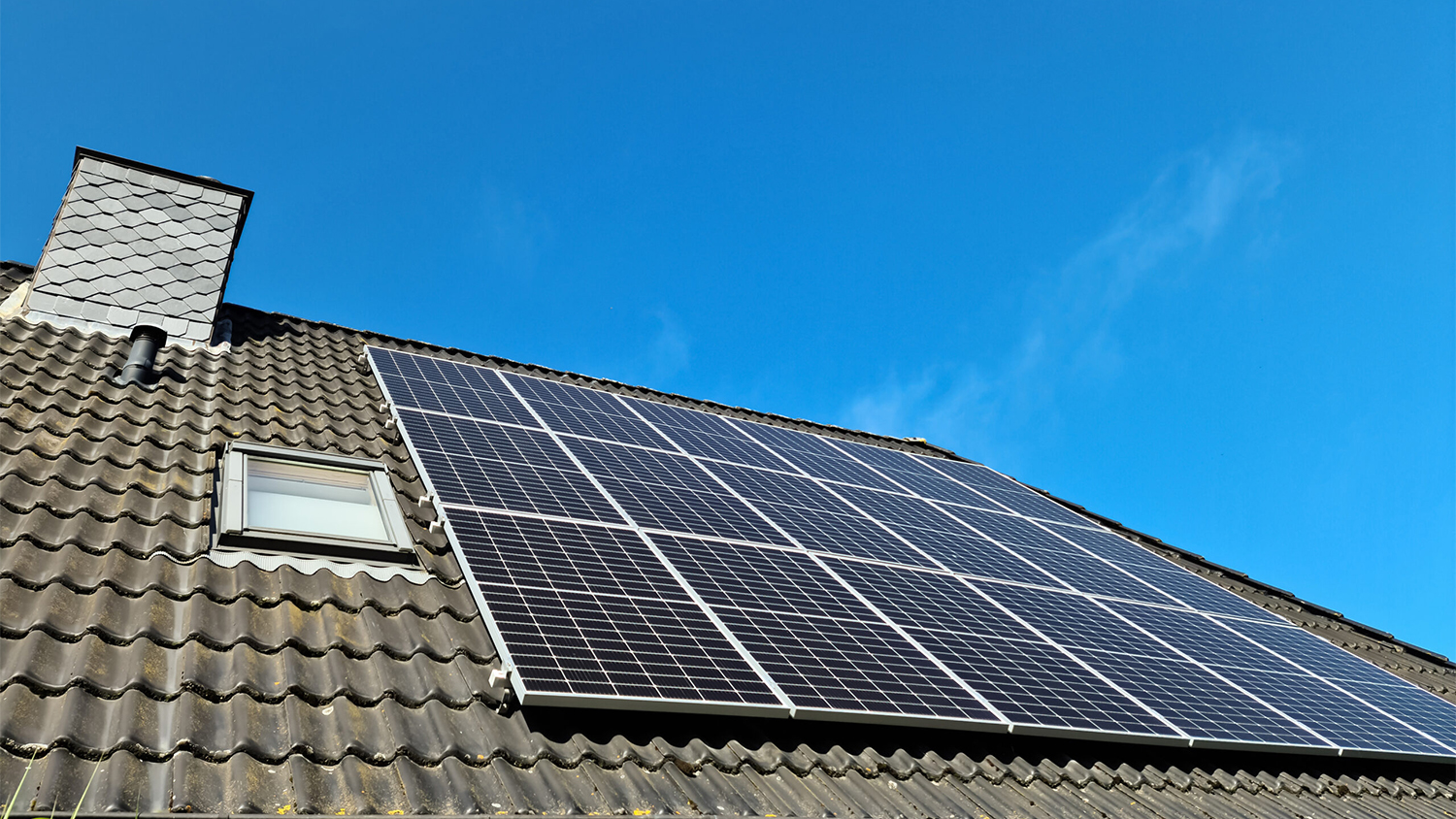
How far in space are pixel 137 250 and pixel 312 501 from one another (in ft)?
17.0

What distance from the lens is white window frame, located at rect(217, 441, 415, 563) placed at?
534 centimetres

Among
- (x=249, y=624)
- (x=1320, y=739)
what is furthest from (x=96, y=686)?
(x=1320, y=739)

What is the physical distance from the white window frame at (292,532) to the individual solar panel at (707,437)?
3.57 meters

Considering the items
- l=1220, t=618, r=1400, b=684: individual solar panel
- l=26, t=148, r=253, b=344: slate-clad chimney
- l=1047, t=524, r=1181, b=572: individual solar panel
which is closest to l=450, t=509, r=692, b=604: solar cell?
l=26, t=148, r=253, b=344: slate-clad chimney

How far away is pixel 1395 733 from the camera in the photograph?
774 cm

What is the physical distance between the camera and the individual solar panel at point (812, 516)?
7.65 metres

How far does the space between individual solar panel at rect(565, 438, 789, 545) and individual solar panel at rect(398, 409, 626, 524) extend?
24 cm

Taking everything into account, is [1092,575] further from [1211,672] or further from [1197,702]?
[1197,702]

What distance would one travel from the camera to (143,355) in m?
7.64

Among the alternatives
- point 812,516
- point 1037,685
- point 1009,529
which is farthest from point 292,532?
point 1009,529

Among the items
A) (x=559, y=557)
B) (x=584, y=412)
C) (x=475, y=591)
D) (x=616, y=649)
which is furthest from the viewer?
(x=584, y=412)

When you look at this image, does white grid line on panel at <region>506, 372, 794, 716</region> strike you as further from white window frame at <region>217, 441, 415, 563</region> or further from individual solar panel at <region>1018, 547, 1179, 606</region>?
individual solar panel at <region>1018, 547, 1179, 606</region>

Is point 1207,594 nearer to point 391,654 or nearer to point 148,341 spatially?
point 391,654

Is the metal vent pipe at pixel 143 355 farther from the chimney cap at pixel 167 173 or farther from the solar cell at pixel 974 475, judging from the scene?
the solar cell at pixel 974 475
